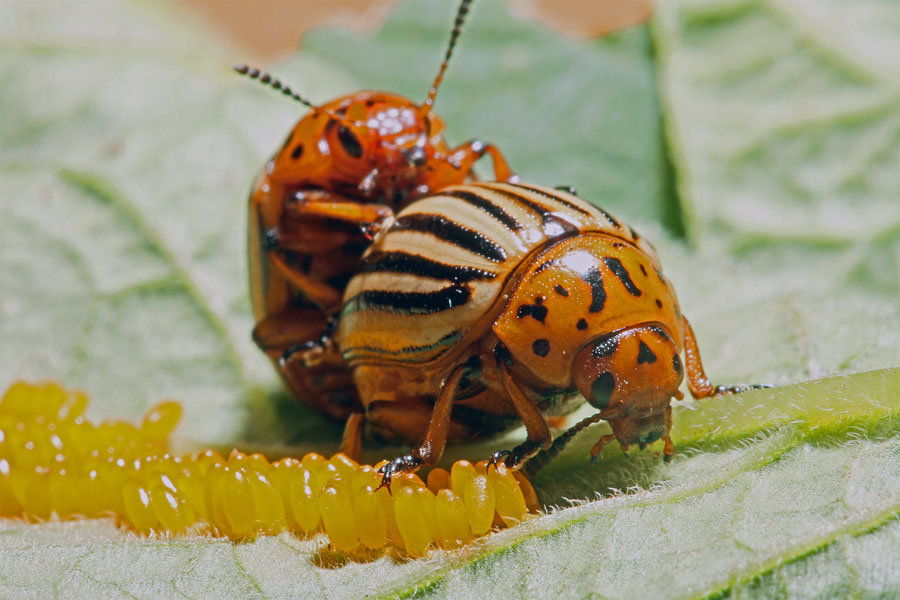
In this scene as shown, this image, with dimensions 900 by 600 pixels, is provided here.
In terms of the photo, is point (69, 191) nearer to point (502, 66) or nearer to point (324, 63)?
point (324, 63)

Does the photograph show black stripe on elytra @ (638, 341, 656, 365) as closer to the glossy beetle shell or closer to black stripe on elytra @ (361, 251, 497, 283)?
the glossy beetle shell

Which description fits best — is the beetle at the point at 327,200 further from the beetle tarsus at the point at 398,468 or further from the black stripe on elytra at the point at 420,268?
the beetle tarsus at the point at 398,468

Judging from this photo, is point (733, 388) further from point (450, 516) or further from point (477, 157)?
point (477, 157)

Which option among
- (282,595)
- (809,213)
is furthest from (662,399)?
(809,213)

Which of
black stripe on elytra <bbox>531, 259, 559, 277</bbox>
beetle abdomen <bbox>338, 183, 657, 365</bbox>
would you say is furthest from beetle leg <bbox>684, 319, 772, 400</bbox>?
black stripe on elytra <bbox>531, 259, 559, 277</bbox>

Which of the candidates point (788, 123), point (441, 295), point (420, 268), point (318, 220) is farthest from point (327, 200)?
point (788, 123)

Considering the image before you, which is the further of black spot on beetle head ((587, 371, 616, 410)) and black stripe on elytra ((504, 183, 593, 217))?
black stripe on elytra ((504, 183, 593, 217))

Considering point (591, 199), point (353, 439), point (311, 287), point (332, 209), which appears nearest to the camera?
point (353, 439)
